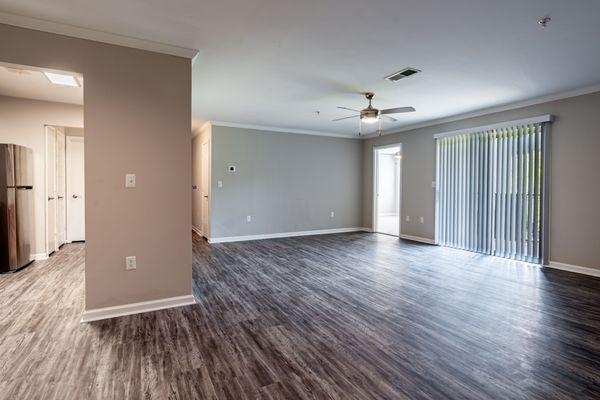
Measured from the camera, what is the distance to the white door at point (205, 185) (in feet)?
21.9

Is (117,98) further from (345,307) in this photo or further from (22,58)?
(345,307)

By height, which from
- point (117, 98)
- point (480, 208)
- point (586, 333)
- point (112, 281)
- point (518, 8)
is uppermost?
point (518, 8)

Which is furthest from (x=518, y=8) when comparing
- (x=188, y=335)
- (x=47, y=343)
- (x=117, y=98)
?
(x=47, y=343)

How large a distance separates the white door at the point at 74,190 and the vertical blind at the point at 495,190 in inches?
293

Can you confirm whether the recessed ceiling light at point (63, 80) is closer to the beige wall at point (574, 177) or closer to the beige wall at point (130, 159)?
the beige wall at point (130, 159)

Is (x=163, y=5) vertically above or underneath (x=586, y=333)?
above

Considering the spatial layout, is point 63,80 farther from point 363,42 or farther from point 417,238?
point 417,238

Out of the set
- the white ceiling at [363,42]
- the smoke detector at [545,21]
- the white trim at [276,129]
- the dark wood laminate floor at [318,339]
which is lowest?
the dark wood laminate floor at [318,339]

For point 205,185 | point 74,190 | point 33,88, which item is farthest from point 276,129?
point 74,190

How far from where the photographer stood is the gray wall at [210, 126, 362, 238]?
662cm

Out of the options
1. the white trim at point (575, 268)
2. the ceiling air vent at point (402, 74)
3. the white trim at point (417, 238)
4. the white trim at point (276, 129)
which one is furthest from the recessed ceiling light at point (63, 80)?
the white trim at point (575, 268)

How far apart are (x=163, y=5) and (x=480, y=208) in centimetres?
565

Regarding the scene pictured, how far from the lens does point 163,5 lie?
7.65 ft

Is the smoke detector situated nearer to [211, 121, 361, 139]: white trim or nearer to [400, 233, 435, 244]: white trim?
[400, 233, 435, 244]: white trim
